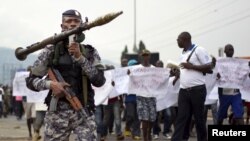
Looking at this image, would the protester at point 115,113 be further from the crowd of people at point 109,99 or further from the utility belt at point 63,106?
the utility belt at point 63,106

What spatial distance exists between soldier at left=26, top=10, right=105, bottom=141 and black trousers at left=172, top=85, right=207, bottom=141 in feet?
11.5

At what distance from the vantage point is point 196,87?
9.07m

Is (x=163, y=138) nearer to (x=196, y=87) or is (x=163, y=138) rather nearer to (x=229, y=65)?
(x=229, y=65)

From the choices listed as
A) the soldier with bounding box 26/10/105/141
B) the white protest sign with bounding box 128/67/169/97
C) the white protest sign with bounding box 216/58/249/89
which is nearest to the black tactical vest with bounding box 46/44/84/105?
the soldier with bounding box 26/10/105/141

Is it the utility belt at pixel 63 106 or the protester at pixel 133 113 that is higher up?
the utility belt at pixel 63 106

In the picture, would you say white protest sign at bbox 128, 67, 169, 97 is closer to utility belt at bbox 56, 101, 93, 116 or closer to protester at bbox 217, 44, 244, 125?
protester at bbox 217, 44, 244, 125

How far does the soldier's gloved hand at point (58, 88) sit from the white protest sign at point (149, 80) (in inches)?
233

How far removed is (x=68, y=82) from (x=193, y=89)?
3.68 meters

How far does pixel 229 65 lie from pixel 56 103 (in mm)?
6043

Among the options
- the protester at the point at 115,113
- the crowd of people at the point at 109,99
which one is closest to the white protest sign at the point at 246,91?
the crowd of people at the point at 109,99

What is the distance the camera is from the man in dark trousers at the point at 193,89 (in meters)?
9.06

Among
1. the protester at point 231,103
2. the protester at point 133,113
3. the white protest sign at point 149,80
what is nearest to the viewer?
the protester at point 231,103

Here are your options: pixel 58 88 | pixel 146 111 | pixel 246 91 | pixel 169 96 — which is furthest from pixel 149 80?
pixel 58 88

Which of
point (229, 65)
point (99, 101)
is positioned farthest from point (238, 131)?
point (99, 101)
